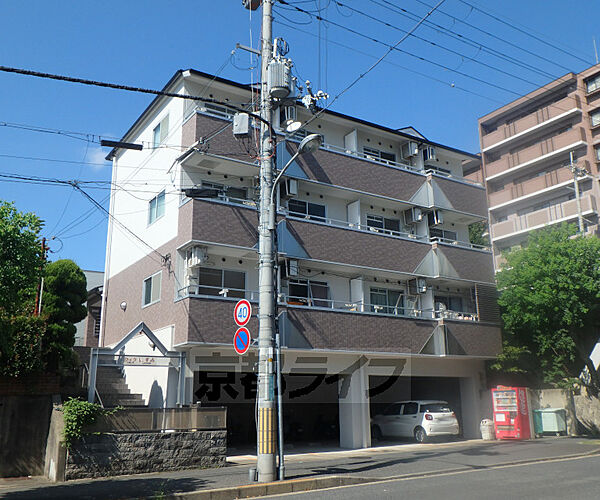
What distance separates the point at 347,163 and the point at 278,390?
1263cm

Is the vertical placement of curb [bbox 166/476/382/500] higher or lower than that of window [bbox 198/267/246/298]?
lower

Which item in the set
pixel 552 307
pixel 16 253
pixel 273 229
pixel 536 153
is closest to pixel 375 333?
pixel 552 307

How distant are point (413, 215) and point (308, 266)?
609 centimetres

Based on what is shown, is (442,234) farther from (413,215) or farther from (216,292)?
(216,292)

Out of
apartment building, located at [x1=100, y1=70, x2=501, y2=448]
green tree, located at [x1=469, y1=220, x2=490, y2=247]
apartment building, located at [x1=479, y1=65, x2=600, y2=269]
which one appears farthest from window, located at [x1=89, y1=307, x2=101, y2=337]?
apartment building, located at [x1=479, y1=65, x2=600, y2=269]

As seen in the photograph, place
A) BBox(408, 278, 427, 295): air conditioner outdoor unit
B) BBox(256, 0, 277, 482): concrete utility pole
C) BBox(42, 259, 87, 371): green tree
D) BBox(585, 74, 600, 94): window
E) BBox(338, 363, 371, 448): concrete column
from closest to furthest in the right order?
BBox(256, 0, 277, 482): concrete utility pole < BBox(42, 259, 87, 371): green tree < BBox(338, 363, 371, 448): concrete column < BBox(408, 278, 427, 295): air conditioner outdoor unit < BBox(585, 74, 600, 94): window

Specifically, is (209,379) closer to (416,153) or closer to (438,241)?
(438,241)

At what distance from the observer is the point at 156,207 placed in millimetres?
21766

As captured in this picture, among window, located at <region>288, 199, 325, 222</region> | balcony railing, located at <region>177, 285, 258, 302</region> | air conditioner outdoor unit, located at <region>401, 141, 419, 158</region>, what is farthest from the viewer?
air conditioner outdoor unit, located at <region>401, 141, 419, 158</region>

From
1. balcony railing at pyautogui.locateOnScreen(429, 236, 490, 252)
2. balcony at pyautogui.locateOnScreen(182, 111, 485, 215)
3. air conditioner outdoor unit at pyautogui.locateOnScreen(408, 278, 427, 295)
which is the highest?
balcony at pyautogui.locateOnScreen(182, 111, 485, 215)

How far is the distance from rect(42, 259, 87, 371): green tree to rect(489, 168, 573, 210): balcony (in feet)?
112

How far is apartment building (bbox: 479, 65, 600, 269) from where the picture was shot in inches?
1538

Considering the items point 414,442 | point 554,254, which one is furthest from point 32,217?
point 554,254

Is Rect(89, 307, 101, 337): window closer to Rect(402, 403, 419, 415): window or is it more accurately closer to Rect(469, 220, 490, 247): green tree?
Rect(402, 403, 419, 415): window
